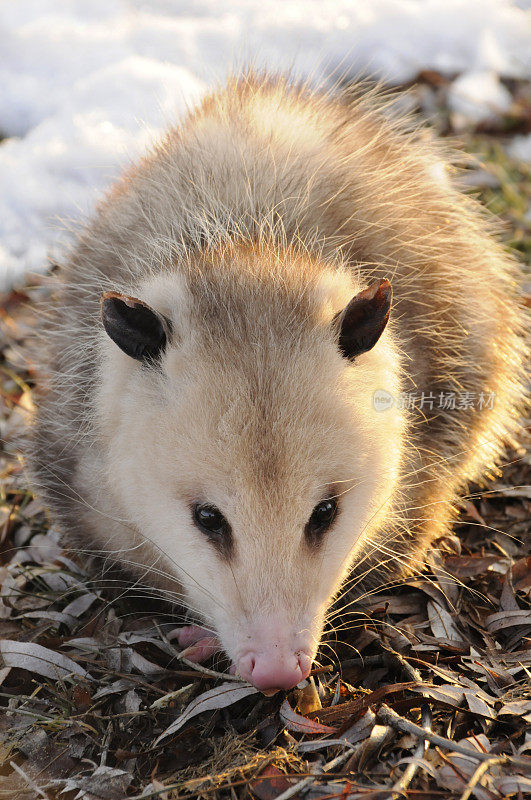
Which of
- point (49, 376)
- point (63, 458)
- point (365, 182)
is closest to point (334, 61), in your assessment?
point (365, 182)

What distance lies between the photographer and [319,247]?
2336 mm

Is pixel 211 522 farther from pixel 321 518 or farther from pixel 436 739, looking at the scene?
pixel 436 739

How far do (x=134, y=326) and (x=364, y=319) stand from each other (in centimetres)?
52

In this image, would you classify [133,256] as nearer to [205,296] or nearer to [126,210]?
[126,210]

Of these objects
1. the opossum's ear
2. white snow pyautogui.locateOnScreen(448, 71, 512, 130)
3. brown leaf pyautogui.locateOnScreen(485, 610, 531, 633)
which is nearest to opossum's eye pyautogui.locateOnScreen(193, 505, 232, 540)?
the opossum's ear

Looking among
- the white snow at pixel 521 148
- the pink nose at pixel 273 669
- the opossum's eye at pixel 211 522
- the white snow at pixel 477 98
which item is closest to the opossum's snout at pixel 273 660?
the pink nose at pixel 273 669

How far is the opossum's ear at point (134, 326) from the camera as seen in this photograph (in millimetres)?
1815

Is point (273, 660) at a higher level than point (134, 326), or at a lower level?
lower

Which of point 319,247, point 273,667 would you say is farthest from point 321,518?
point 319,247

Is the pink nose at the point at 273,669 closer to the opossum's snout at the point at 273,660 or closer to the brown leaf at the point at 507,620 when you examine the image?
the opossum's snout at the point at 273,660

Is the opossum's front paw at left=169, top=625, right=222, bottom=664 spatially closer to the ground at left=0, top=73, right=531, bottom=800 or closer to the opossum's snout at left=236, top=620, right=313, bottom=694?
the ground at left=0, top=73, right=531, bottom=800

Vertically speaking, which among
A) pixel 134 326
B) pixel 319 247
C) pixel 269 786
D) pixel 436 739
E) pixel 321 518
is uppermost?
pixel 319 247

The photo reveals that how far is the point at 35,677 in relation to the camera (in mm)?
2277

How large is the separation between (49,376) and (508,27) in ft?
15.0
